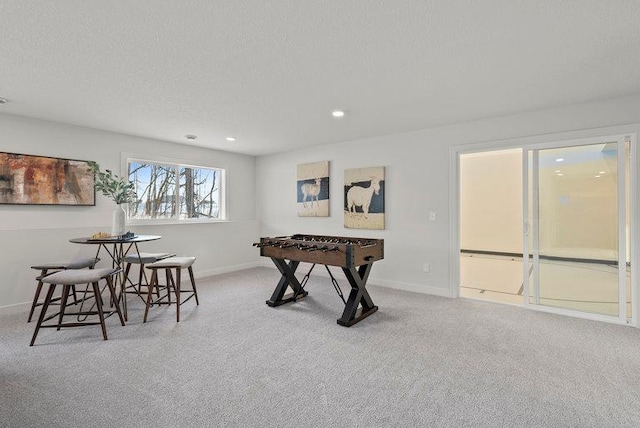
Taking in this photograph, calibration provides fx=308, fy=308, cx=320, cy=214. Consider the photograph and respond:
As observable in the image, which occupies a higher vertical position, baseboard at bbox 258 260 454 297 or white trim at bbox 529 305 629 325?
baseboard at bbox 258 260 454 297

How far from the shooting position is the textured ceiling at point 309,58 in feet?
5.62

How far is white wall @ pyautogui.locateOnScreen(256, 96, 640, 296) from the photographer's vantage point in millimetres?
3309

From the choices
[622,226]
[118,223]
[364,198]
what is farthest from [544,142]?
[118,223]

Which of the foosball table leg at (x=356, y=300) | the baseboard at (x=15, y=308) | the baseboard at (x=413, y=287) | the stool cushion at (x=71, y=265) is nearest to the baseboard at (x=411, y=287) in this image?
the baseboard at (x=413, y=287)

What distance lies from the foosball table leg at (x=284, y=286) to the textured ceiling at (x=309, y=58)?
1.77m

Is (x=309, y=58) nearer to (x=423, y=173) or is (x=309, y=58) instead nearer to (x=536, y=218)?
(x=423, y=173)

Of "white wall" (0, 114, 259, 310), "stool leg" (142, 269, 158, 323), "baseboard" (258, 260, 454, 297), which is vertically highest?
"white wall" (0, 114, 259, 310)

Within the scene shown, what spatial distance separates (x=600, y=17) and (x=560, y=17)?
231mm

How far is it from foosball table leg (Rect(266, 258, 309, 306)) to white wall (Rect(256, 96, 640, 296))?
1.37 meters

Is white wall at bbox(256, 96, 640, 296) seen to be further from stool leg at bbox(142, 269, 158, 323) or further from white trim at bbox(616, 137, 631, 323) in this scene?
stool leg at bbox(142, 269, 158, 323)

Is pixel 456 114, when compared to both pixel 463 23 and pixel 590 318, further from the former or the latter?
pixel 590 318

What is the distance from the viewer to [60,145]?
375 centimetres

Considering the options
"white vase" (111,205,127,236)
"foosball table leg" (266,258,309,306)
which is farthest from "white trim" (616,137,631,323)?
"white vase" (111,205,127,236)

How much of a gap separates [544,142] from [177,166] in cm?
511
